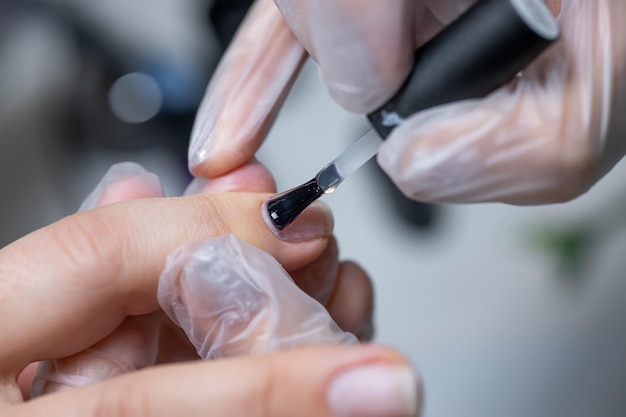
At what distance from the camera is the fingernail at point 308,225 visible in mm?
600

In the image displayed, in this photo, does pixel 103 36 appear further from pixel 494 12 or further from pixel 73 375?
pixel 494 12

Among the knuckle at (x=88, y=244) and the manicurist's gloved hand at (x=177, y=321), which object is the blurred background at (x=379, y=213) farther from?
the knuckle at (x=88, y=244)

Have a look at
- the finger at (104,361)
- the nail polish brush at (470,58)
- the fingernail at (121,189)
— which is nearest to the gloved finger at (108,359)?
the finger at (104,361)

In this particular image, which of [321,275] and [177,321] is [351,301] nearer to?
[321,275]

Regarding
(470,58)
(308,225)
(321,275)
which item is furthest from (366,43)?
(321,275)

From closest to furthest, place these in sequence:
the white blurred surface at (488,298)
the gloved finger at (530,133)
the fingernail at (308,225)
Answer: the gloved finger at (530,133) → the fingernail at (308,225) → the white blurred surface at (488,298)

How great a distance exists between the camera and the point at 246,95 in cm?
69

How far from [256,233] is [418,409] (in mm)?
250

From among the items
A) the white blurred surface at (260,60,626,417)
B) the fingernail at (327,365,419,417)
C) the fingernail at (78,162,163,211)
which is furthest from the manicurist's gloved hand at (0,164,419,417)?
the white blurred surface at (260,60,626,417)

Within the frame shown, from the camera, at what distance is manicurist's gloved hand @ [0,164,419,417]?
382mm

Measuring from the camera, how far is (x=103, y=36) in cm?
120

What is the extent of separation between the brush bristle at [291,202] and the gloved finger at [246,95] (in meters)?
0.09

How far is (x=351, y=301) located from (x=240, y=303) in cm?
29

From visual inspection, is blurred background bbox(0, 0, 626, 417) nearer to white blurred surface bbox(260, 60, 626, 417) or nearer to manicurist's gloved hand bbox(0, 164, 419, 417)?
white blurred surface bbox(260, 60, 626, 417)
